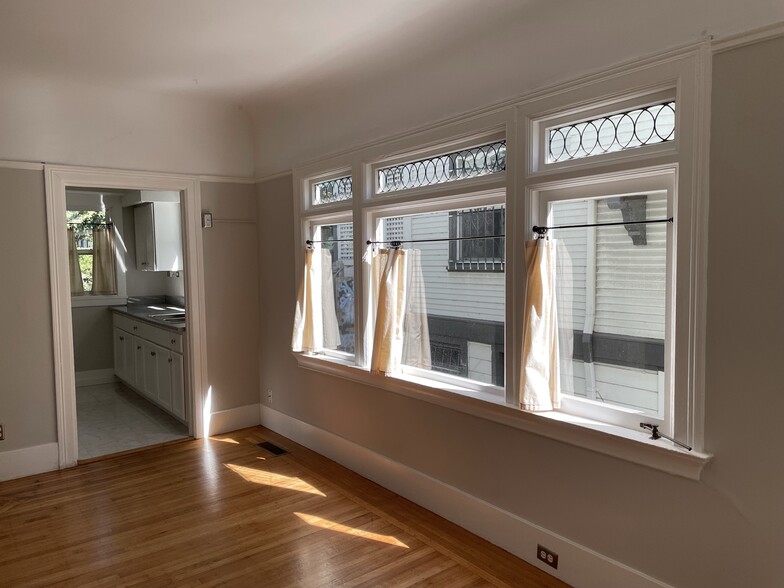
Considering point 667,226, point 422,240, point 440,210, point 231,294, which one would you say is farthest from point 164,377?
point 667,226

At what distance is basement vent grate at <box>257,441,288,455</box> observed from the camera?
458 cm

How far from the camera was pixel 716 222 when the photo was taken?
6.90ft

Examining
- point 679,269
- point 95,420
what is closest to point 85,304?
point 95,420

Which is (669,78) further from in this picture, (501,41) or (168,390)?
(168,390)

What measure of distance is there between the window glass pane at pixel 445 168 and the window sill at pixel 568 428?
1.22 metres

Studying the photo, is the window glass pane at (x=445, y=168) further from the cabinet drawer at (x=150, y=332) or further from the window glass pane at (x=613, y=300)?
the cabinet drawer at (x=150, y=332)

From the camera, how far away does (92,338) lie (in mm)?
7258

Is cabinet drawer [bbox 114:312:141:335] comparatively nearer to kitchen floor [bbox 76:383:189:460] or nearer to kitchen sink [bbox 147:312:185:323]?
kitchen sink [bbox 147:312:185:323]

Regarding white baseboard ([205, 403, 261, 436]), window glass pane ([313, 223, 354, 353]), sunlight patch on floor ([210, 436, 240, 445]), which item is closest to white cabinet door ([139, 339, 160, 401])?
white baseboard ([205, 403, 261, 436])

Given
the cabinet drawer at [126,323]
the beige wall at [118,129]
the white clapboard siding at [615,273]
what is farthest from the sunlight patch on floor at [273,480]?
the cabinet drawer at [126,323]

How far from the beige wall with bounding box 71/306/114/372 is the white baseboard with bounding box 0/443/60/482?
10.5 feet

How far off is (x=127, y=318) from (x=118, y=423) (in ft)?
4.99

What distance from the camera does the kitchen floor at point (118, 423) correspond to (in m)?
4.88

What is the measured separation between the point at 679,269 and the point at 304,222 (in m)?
3.01
